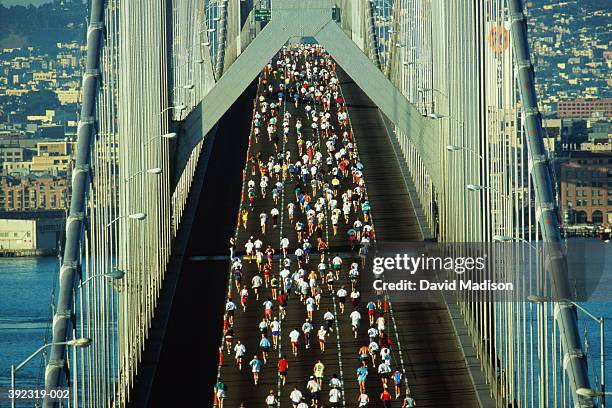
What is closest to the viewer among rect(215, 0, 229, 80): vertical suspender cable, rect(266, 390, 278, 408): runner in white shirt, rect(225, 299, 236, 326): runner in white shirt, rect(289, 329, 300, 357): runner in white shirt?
rect(266, 390, 278, 408): runner in white shirt

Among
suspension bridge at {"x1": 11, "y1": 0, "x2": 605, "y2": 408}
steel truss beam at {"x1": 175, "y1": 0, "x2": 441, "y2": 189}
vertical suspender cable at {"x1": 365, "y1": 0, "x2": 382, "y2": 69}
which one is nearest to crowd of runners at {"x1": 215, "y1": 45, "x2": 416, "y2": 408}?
suspension bridge at {"x1": 11, "y1": 0, "x2": 605, "y2": 408}

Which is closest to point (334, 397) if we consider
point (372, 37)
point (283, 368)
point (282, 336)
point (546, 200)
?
point (283, 368)

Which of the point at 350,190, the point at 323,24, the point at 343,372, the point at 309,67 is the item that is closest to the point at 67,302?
the point at 343,372

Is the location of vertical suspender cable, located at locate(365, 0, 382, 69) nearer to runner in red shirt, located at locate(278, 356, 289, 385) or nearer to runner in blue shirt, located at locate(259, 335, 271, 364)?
runner in blue shirt, located at locate(259, 335, 271, 364)

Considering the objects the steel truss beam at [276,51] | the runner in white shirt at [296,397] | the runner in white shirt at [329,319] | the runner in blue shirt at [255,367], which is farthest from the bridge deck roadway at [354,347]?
the steel truss beam at [276,51]

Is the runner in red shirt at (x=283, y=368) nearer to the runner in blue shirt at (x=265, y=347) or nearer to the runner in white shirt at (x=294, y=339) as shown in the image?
the runner in blue shirt at (x=265, y=347)
